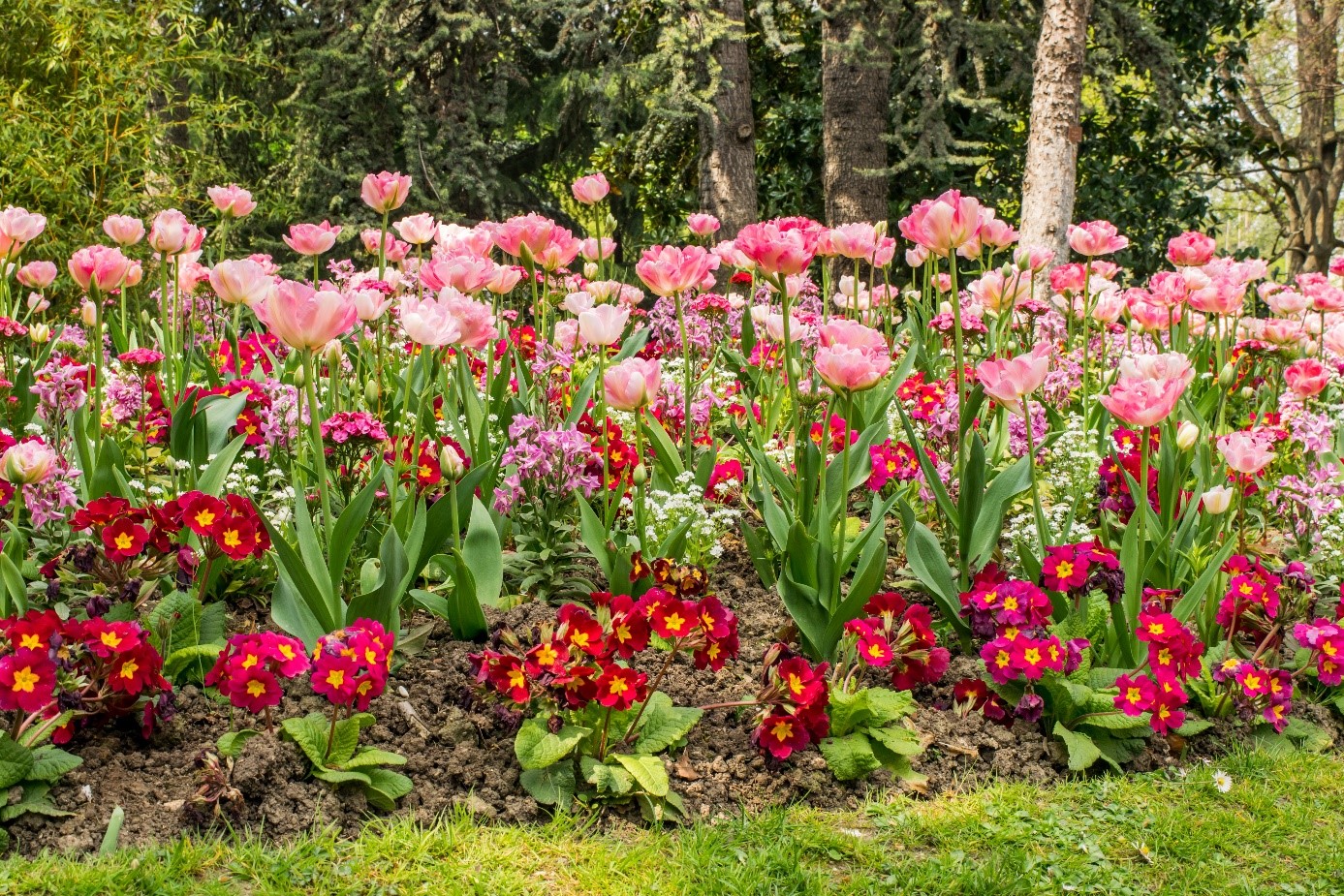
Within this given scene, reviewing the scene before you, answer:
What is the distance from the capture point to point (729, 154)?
9.11 meters

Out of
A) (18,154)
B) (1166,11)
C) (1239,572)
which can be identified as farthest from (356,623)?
(1166,11)

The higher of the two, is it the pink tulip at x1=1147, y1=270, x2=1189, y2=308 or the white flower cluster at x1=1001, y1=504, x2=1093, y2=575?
the pink tulip at x1=1147, y1=270, x2=1189, y2=308

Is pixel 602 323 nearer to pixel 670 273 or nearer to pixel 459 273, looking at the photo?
pixel 670 273

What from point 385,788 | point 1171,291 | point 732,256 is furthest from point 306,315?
point 1171,291

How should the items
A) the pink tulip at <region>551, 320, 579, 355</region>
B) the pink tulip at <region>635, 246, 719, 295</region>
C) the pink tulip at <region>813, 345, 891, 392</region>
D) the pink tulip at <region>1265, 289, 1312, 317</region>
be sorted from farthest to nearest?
the pink tulip at <region>1265, 289, 1312, 317</region>
the pink tulip at <region>551, 320, 579, 355</region>
the pink tulip at <region>635, 246, 719, 295</region>
the pink tulip at <region>813, 345, 891, 392</region>

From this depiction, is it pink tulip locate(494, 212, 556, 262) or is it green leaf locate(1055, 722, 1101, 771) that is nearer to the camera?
green leaf locate(1055, 722, 1101, 771)

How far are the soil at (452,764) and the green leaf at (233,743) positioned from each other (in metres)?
0.02

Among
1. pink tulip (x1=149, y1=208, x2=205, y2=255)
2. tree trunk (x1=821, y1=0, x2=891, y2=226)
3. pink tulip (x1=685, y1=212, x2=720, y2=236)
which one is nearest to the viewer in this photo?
pink tulip (x1=149, y1=208, x2=205, y2=255)

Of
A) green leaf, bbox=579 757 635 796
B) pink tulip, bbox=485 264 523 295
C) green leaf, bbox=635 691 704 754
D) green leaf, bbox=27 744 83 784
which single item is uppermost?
pink tulip, bbox=485 264 523 295

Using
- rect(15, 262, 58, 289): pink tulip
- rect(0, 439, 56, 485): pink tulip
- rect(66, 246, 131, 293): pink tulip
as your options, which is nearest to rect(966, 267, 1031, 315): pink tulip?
rect(66, 246, 131, 293): pink tulip

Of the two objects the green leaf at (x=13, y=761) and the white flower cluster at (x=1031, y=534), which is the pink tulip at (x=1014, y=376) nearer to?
the white flower cluster at (x=1031, y=534)

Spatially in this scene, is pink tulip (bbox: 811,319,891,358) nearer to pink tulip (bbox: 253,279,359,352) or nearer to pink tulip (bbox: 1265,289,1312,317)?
pink tulip (bbox: 253,279,359,352)

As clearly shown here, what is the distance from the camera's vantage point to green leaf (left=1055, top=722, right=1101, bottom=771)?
2.56 metres

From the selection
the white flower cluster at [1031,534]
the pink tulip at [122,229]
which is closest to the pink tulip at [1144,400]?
the white flower cluster at [1031,534]
